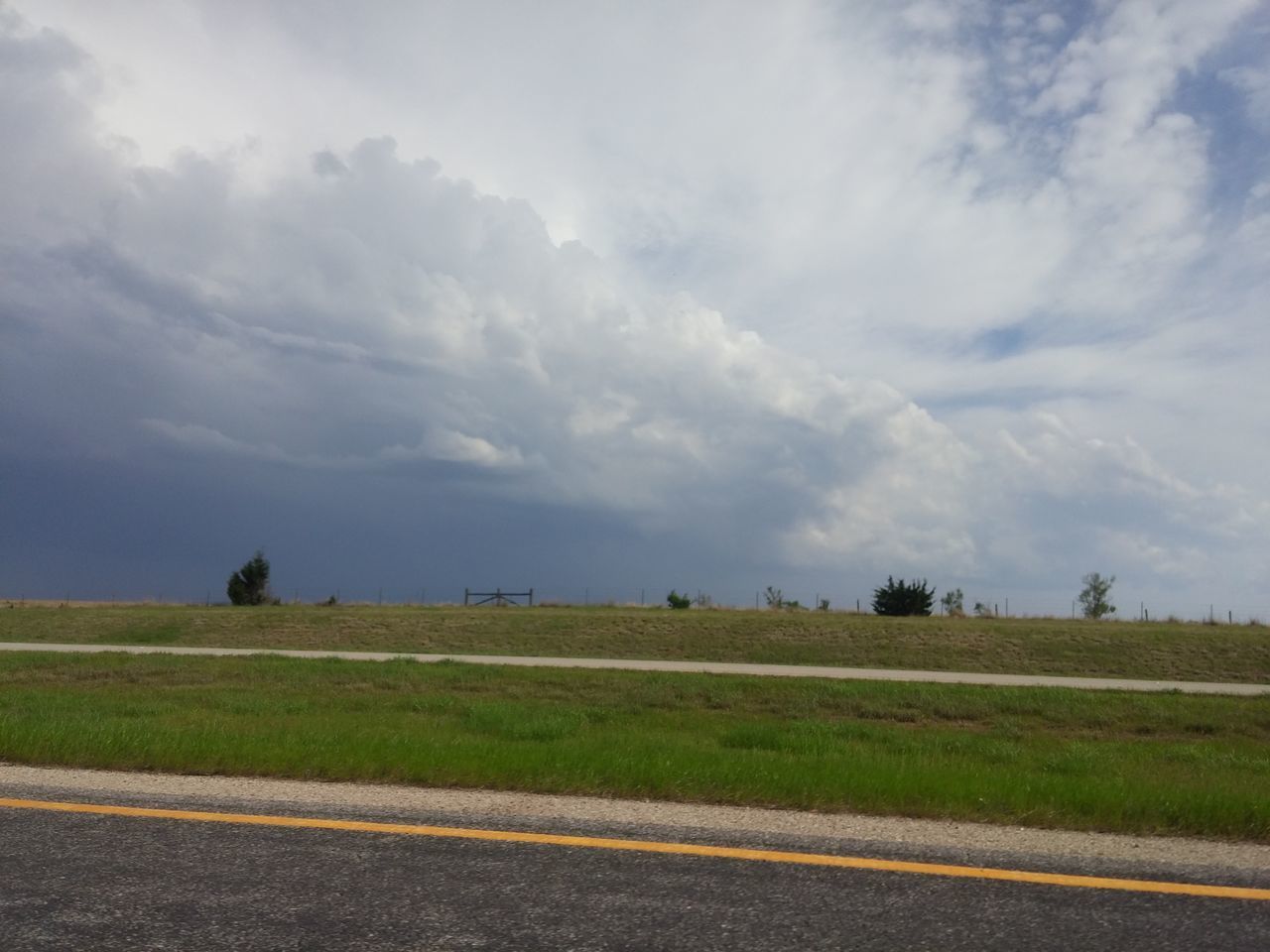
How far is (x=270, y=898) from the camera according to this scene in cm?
512

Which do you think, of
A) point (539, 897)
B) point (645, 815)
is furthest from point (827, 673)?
point (539, 897)

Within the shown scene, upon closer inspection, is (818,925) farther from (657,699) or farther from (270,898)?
(657,699)

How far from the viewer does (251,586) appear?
53906 mm

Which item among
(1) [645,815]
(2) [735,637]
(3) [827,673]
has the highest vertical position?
(2) [735,637]

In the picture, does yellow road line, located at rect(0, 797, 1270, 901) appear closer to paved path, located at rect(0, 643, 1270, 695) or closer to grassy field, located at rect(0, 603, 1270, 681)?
paved path, located at rect(0, 643, 1270, 695)

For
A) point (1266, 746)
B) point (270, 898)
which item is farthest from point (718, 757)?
point (1266, 746)

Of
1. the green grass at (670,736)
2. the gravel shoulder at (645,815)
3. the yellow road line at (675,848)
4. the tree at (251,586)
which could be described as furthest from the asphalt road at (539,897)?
the tree at (251,586)

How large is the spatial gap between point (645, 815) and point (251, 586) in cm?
5165

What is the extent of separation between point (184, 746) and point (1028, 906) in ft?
27.5

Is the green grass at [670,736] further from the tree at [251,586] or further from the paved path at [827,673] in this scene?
the tree at [251,586]

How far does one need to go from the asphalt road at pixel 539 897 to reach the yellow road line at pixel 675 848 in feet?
0.35

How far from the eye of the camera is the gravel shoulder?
6.45 m

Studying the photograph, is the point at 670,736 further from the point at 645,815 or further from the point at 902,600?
the point at 902,600

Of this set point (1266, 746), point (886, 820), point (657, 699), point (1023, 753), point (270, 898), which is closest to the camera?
point (270, 898)
